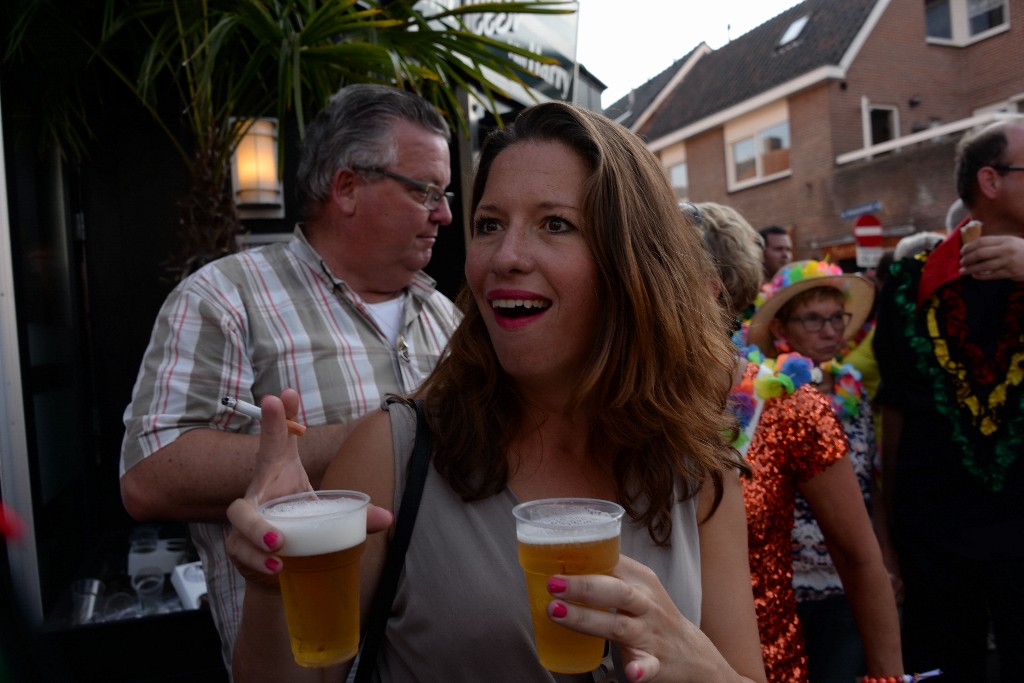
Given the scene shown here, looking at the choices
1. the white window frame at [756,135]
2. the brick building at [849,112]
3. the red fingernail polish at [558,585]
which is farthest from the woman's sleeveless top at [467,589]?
the white window frame at [756,135]

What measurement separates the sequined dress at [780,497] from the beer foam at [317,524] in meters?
1.23

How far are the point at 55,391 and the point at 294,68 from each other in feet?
6.45

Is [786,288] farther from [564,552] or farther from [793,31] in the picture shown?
[793,31]

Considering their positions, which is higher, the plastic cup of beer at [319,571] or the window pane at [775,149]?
the window pane at [775,149]

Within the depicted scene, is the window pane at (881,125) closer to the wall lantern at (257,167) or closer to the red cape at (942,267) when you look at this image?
the red cape at (942,267)

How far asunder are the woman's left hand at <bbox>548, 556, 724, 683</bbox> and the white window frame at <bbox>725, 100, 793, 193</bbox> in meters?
21.1

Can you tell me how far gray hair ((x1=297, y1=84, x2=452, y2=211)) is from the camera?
2.50 m

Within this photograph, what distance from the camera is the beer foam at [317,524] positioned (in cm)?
112

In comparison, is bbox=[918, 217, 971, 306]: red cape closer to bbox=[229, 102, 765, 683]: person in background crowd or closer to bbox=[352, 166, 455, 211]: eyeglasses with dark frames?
bbox=[229, 102, 765, 683]: person in background crowd

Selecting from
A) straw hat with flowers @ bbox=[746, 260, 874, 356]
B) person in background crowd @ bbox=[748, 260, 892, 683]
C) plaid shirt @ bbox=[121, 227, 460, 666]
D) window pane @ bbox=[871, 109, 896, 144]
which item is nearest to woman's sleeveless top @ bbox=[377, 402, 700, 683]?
plaid shirt @ bbox=[121, 227, 460, 666]

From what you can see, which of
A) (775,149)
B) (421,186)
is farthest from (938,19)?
(421,186)

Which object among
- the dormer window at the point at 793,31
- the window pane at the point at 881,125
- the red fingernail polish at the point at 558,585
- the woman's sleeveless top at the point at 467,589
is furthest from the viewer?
the dormer window at the point at 793,31

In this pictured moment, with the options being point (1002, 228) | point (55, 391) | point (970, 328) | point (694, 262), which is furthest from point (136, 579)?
point (1002, 228)

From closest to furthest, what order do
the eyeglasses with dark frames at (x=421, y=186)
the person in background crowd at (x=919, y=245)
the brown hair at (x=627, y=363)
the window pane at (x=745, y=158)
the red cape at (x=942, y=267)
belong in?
the brown hair at (x=627, y=363) < the eyeglasses with dark frames at (x=421, y=186) < the red cape at (x=942, y=267) < the person in background crowd at (x=919, y=245) < the window pane at (x=745, y=158)
